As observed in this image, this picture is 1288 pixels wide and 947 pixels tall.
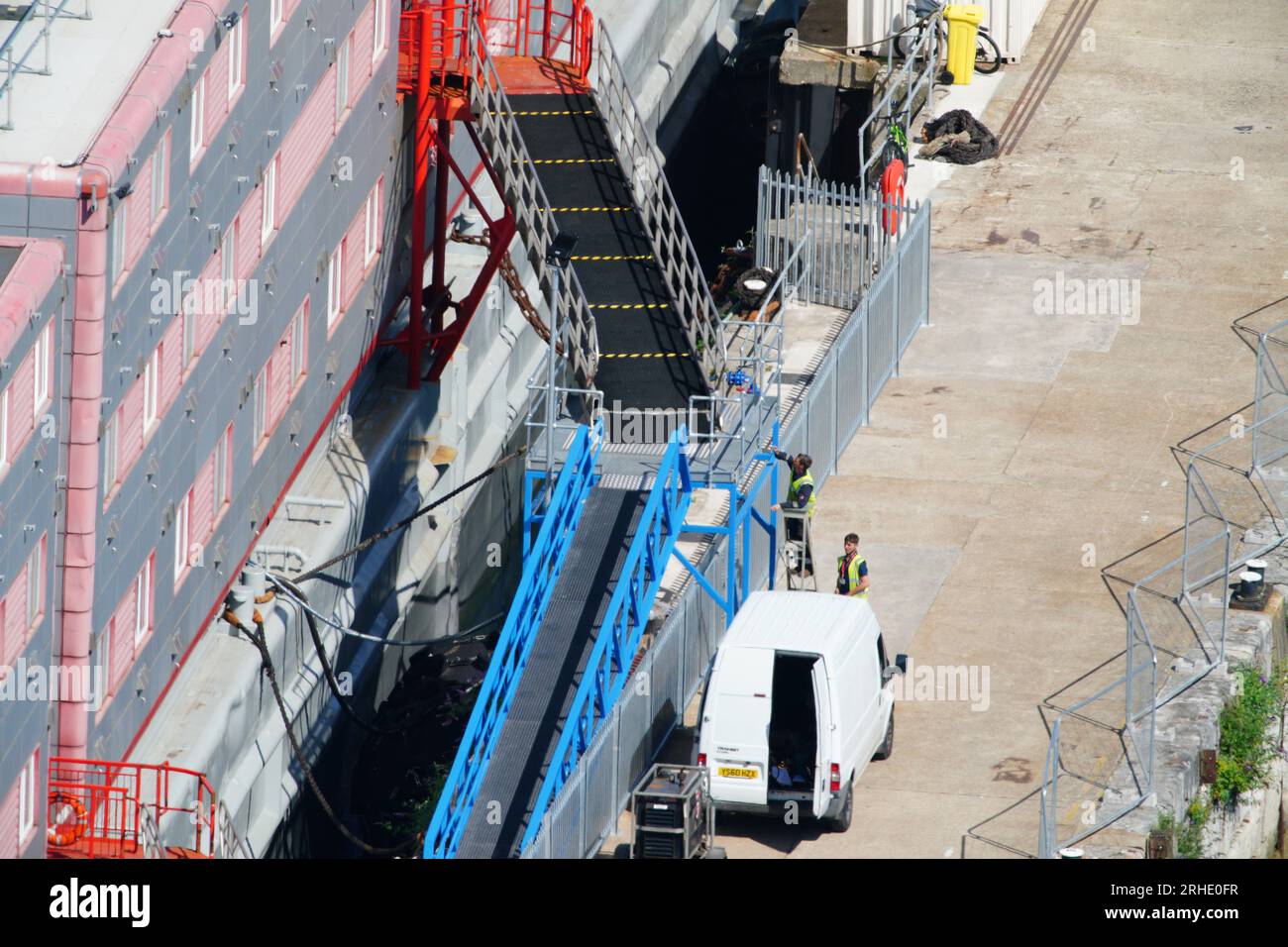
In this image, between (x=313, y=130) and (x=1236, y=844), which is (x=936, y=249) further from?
(x=1236, y=844)

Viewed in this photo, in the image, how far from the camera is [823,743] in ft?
92.6

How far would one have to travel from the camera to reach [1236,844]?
2930 cm

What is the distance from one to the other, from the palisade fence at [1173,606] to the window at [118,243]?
1057 centimetres

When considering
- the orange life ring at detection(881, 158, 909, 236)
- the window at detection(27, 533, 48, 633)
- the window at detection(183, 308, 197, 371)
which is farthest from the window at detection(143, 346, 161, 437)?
the orange life ring at detection(881, 158, 909, 236)

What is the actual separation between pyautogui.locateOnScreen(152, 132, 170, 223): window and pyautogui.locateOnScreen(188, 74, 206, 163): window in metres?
0.76

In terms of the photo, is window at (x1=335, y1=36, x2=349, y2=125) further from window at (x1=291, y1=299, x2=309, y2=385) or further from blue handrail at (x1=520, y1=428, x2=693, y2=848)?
blue handrail at (x1=520, y1=428, x2=693, y2=848)

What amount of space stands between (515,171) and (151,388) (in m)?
7.70

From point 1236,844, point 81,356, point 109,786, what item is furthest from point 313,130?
point 1236,844

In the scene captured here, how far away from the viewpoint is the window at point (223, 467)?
33.3 meters

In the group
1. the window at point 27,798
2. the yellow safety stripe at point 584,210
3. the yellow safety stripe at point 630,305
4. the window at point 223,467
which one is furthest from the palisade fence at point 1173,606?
the window at point 223,467

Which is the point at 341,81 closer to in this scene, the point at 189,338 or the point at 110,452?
the point at 189,338

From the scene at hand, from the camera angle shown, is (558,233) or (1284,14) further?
(1284,14)

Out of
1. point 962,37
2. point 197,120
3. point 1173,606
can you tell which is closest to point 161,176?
point 197,120

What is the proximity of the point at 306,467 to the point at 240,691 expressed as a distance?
14.9 feet
